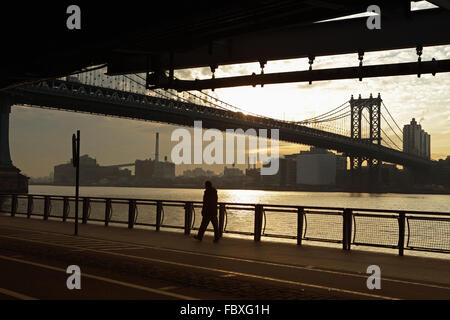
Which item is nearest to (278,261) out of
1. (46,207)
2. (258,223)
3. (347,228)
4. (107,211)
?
(347,228)

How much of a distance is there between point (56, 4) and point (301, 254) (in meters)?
7.75

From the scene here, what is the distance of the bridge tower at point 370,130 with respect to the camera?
10781 cm

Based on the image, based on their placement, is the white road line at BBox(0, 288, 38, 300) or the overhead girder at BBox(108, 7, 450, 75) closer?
the white road line at BBox(0, 288, 38, 300)

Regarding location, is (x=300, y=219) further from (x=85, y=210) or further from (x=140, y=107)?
(x=140, y=107)

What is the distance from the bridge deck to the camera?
29.4 ft

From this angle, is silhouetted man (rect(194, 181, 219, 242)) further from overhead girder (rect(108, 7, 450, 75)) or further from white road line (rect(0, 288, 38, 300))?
white road line (rect(0, 288, 38, 300))

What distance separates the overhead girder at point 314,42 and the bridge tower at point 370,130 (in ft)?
299

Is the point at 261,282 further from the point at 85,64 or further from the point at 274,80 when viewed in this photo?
the point at 85,64

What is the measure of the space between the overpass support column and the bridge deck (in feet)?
201

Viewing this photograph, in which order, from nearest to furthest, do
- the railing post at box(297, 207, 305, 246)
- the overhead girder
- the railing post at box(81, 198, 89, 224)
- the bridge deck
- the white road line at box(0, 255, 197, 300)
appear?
the white road line at box(0, 255, 197, 300) < the bridge deck < the overhead girder < the railing post at box(297, 207, 305, 246) < the railing post at box(81, 198, 89, 224)

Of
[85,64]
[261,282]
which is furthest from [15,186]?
[261,282]

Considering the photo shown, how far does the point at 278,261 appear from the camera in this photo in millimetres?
11742

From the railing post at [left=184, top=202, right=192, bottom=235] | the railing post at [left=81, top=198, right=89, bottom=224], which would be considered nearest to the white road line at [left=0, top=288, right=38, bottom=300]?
the railing post at [left=184, top=202, right=192, bottom=235]
